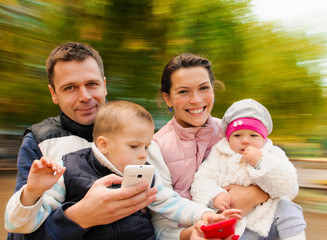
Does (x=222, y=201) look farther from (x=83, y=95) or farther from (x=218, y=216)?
(x=83, y=95)

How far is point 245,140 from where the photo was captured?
6.23 ft

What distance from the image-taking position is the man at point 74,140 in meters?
1.46

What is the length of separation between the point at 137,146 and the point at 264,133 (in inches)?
31.7

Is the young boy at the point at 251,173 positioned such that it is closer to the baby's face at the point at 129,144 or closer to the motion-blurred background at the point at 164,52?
the baby's face at the point at 129,144

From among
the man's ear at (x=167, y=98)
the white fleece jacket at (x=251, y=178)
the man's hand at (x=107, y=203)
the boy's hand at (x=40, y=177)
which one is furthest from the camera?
the man's ear at (x=167, y=98)

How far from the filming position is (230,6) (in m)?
2.89

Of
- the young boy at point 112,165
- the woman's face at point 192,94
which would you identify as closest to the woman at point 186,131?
the woman's face at point 192,94

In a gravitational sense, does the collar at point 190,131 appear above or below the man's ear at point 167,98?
below

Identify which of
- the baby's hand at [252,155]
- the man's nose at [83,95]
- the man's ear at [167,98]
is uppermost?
the man's ear at [167,98]

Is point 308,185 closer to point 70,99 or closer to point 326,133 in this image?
point 326,133

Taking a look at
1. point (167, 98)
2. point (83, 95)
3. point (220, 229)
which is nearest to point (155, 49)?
point (167, 98)

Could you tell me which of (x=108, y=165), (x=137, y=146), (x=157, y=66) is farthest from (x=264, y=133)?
(x=157, y=66)

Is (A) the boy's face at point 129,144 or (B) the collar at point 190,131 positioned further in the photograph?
(B) the collar at point 190,131

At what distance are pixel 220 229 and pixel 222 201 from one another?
0.27 metres
